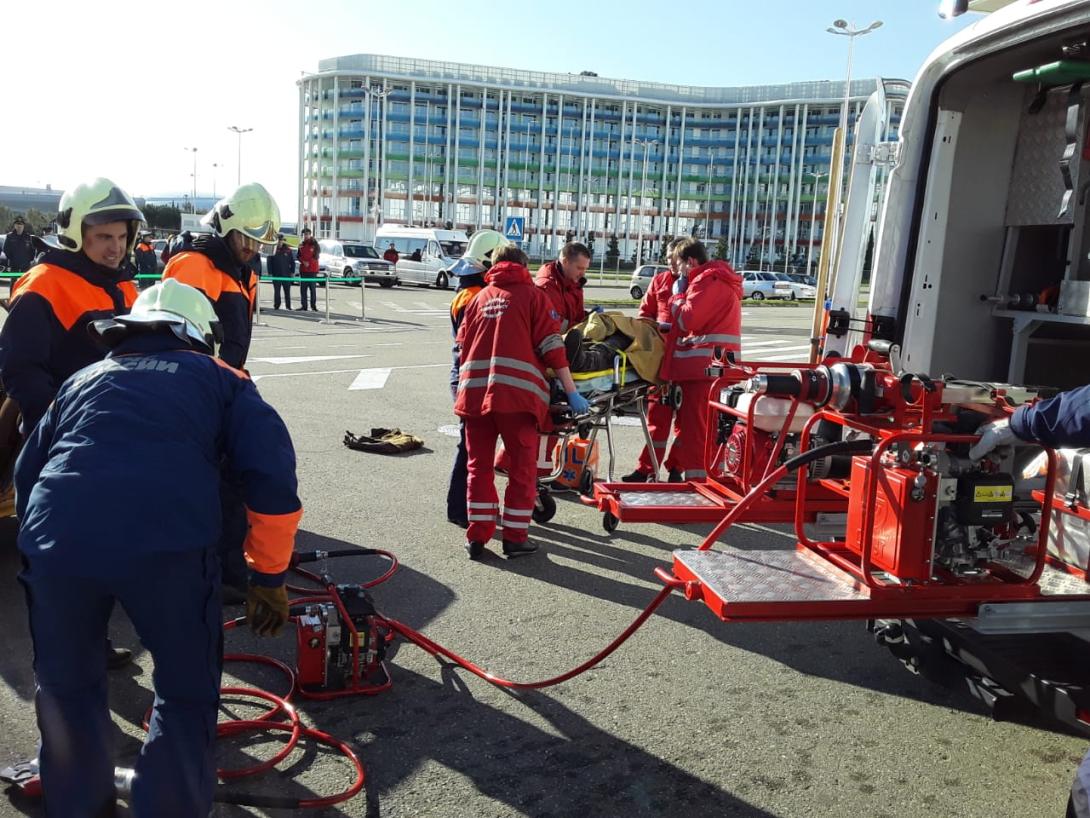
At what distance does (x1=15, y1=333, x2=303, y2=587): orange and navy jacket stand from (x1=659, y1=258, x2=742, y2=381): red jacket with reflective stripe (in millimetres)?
4380

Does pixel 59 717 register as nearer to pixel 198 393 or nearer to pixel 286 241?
pixel 198 393

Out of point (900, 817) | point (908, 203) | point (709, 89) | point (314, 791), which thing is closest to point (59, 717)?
point (314, 791)

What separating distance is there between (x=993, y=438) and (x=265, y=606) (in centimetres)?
236

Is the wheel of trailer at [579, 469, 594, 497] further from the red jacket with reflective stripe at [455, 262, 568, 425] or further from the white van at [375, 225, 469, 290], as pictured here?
the white van at [375, 225, 469, 290]

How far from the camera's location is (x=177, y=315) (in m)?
2.71

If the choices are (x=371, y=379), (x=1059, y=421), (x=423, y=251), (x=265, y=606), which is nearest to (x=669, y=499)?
(x=1059, y=421)

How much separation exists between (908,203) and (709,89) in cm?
10537

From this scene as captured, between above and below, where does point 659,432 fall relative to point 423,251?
below

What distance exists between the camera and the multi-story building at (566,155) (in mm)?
92438

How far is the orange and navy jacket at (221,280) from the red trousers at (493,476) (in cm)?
141

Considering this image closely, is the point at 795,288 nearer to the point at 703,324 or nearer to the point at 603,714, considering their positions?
the point at 703,324

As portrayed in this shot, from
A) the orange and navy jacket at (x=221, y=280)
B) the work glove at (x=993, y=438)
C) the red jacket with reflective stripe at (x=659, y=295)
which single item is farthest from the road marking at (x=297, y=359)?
the work glove at (x=993, y=438)

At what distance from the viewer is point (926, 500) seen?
3.01 m

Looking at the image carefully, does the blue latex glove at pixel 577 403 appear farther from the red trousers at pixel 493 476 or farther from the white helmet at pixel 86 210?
the white helmet at pixel 86 210
